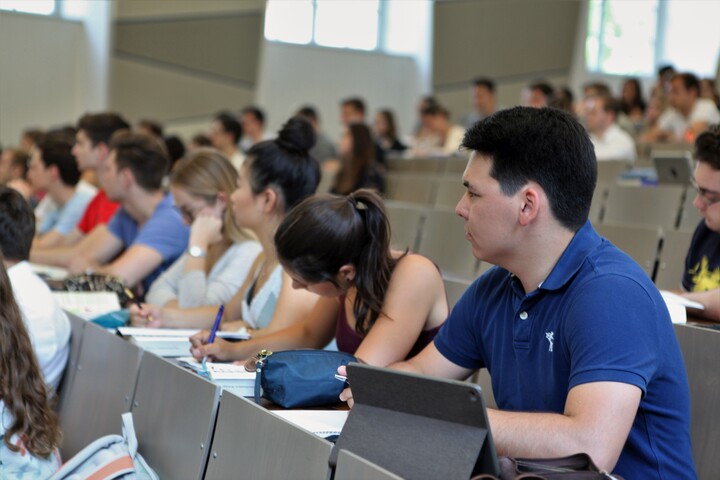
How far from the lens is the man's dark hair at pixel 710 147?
2.61 m

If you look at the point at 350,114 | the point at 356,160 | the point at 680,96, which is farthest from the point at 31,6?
the point at 680,96

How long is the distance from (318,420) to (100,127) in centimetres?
362

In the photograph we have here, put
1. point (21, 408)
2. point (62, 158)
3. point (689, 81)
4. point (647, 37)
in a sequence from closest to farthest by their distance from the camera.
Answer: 1. point (21, 408)
2. point (62, 158)
3. point (689, 81)
4. point (647, 37)

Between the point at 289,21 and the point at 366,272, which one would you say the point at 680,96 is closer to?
the point at 366,272

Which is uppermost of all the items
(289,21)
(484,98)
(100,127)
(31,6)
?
(289,21)

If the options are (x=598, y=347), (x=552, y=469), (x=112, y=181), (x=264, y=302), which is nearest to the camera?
(x=552, y=469)

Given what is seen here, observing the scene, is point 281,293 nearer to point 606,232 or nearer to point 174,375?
point 174,375

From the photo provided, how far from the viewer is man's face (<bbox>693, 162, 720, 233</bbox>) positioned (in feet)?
8.77

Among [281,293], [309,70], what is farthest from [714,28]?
[281,293]

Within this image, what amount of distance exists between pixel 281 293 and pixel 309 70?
10.0m

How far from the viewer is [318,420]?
176 cm

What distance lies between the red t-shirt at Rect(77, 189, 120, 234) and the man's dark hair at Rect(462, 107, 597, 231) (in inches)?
146

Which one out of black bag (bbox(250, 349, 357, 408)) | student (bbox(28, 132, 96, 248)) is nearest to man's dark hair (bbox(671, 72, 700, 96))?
student (bbox(28, 132, 96, 248))

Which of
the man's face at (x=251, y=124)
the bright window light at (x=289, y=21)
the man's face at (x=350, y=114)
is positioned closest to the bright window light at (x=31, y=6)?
the man's face at (x=251, y=124)
